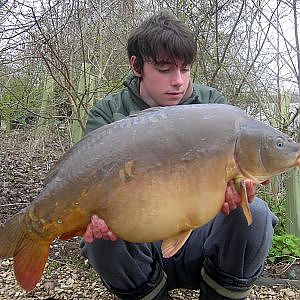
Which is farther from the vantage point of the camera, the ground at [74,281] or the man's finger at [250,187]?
the ground at [74,281]

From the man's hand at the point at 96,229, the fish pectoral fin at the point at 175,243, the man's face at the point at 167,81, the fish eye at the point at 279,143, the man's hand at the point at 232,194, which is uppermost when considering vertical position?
the man's face at the point at 167,81

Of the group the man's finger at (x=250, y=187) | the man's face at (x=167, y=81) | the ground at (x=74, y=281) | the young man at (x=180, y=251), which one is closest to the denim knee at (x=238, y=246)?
the young man at (x=180, y=251)

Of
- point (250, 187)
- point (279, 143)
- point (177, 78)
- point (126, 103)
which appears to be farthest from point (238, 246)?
point (126, 103)

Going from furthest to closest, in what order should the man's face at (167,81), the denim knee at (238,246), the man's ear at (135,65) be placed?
the man's ear at (135,65), the man's face at (167,81), the denim knee at (238,246)

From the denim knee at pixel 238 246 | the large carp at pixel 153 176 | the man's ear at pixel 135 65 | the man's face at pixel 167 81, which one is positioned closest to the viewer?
the large carp at pixel 153 176

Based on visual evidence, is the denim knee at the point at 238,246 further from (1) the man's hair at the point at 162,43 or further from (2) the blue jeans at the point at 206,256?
(1) the man's hair at the point at 162,43

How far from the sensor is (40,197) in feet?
5.52

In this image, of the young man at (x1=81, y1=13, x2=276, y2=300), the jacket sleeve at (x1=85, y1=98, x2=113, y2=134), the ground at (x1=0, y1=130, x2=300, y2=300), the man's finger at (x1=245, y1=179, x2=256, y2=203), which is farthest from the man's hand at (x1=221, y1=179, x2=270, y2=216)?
the ground at (x1=0, y1=130, x2=300, y2=300)

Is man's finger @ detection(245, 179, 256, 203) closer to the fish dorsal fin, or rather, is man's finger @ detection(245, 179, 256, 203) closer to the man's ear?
the fish dorsal fin

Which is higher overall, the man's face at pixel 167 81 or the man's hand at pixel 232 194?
the man's face at pixel 167 81

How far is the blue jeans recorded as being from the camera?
80.6 inches

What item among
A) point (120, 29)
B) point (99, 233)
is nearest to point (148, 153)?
point (99, 233)

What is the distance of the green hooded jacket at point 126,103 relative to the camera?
2350 millimetres

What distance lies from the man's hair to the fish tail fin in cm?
86
